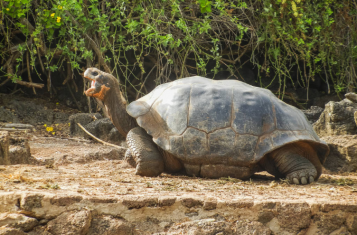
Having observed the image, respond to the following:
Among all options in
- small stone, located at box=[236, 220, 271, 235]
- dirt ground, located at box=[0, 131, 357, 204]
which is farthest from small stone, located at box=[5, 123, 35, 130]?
small stone, located at box=[236, 220, 271, 235]

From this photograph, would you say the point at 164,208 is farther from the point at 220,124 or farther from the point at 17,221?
the point at 220,124

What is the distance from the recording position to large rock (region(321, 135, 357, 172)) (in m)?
3.97

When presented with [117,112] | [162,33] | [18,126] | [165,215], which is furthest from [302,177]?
[18,126]

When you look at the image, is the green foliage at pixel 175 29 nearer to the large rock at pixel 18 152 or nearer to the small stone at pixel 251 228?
the large rock at pixel 18 152

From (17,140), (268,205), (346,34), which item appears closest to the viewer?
(268,205)

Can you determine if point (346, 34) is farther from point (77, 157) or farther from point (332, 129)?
point (77, 157)

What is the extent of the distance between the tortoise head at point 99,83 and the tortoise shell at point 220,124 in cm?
41

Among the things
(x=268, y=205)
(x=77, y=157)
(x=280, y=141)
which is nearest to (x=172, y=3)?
(x=77, y=157)

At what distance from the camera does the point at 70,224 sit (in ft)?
6.59

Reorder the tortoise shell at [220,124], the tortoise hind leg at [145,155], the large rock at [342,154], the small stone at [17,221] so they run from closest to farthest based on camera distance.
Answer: the small stone at [17,221], the tortoise shell at [220,124], the tortoise hind leg at [145,155], the large rock at [342,154]

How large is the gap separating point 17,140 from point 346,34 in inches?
202

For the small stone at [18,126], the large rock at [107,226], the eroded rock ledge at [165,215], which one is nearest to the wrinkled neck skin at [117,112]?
the eroded rock ledge at [165,215]

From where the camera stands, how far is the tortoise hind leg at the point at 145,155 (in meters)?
3.26

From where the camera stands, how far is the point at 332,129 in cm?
464
